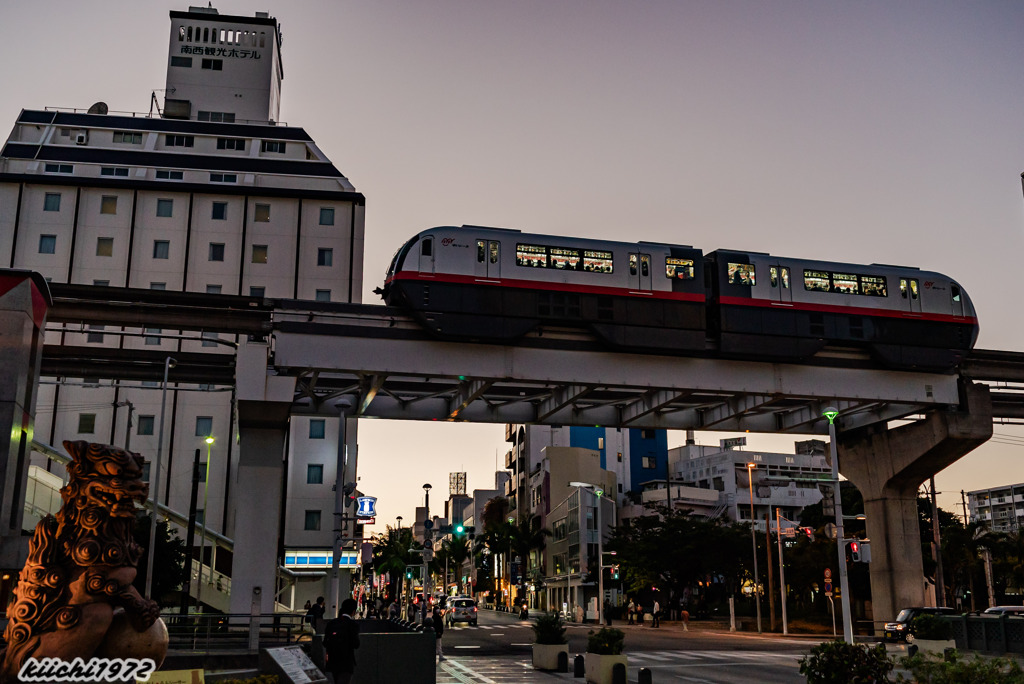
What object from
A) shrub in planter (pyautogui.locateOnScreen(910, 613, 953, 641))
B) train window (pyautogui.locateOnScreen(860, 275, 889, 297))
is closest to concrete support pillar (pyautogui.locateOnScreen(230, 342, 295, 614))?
shrub in planter (pyautogui.locateOnScreen(910, 613, 953, 641))

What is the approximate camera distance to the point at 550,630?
92.8ft

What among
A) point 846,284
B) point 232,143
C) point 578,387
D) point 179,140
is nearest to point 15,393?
point 578,387

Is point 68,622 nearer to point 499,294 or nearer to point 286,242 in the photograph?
point 499,294

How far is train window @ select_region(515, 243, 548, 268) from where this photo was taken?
33438 mm

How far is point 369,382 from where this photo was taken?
3606 cm

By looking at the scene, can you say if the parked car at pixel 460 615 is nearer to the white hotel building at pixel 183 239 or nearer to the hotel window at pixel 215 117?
the white hotel building at pixel 183 239

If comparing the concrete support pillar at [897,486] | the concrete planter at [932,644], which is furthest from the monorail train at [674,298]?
the concrete planter at [932,644]

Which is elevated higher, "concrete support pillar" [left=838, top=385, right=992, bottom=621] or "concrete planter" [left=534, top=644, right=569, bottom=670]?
"concrete support pillar" [left=838, top=385, right=992, bottom=621]

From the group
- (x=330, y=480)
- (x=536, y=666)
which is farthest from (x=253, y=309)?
(x=330, y=480)

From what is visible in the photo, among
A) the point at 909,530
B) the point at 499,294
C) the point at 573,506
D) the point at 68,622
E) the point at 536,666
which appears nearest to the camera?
the point at 68,622

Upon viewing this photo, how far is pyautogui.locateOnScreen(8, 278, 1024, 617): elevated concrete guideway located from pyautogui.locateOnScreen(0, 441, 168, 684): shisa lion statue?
22.8 meters

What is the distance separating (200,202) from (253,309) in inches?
Result: 1972

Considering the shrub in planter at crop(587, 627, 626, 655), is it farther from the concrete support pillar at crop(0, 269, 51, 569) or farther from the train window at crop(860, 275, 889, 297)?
the train window at crop(860, 275, 889, 297)

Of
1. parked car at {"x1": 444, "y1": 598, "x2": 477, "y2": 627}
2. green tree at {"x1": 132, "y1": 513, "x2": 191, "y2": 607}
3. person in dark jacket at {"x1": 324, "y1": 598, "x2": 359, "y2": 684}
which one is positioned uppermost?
green tree at {"x1": 132, "y1": 513, "x2": 191, "y2": 607}
